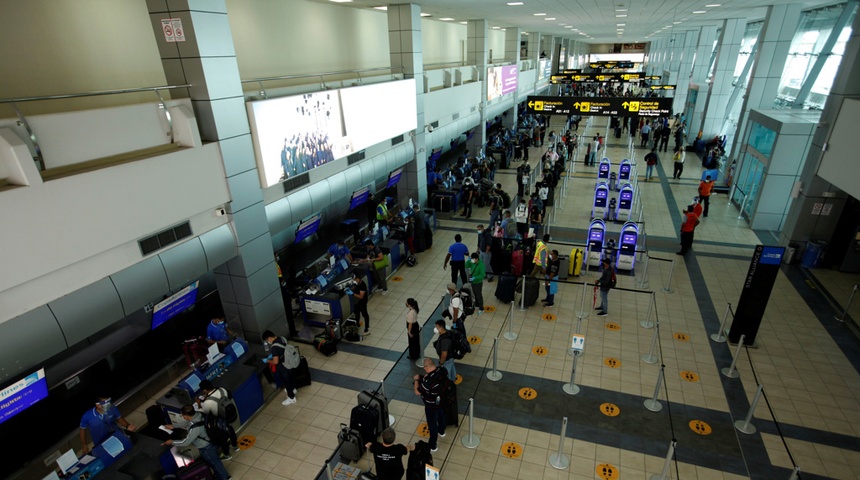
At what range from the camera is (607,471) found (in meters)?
6.41

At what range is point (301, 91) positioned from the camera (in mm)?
10461

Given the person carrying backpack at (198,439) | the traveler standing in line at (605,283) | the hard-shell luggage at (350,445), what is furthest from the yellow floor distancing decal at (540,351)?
the person carrying backpack at (198,439)

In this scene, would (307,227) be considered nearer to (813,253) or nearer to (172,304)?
(172,304)

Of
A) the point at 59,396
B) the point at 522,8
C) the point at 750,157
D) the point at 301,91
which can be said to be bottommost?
the point at 59,396

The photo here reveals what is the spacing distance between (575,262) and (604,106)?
7.32 metres

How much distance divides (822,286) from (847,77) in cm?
541

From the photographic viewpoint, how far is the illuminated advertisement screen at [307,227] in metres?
12.2

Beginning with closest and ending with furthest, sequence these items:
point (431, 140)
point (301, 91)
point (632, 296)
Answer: point (301, 91) → point (632, 296) → point (431, 140)

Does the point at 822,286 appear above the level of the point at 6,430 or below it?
below

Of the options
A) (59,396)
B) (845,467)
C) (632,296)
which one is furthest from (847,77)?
(59,396)

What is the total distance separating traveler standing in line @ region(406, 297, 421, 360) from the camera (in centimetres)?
851

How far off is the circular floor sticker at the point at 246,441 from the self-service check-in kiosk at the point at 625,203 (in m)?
13.8

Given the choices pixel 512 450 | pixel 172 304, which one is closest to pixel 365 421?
pixel 512 450

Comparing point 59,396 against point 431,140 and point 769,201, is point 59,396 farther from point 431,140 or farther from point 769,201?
point 769,201
